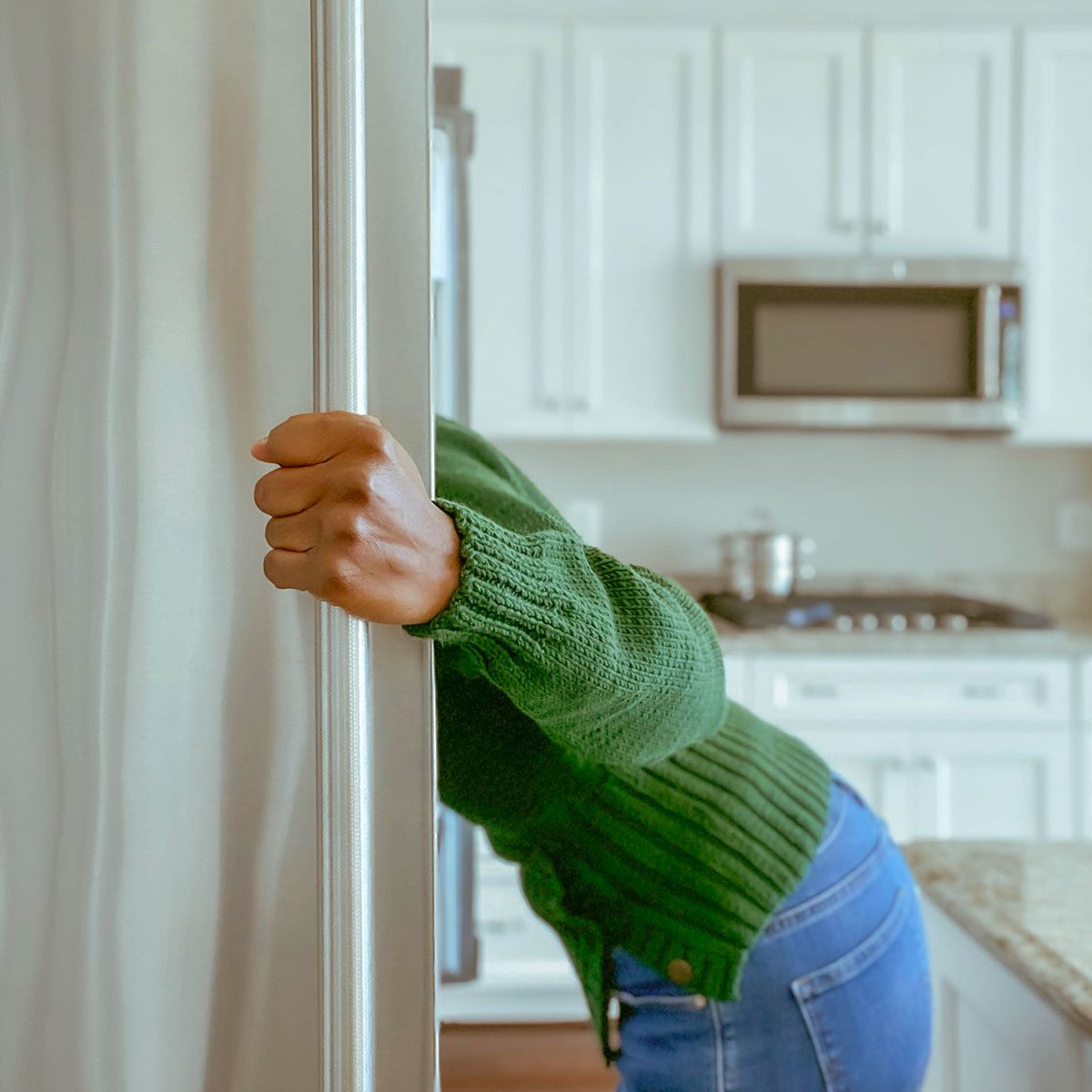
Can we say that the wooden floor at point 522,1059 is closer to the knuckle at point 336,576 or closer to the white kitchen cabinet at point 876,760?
the white kitchen cabinet at point 876,760

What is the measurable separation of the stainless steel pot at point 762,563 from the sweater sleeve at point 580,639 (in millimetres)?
1976

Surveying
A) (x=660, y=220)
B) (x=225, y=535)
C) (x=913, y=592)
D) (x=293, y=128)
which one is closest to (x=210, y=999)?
(x=225, y=535)

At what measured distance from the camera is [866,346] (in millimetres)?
2475

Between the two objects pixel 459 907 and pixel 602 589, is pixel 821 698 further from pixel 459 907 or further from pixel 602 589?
pixel 602 589

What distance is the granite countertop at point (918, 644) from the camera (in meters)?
2.29

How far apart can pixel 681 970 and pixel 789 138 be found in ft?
6.83

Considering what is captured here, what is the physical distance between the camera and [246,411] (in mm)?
478

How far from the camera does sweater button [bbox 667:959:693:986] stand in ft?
2.79

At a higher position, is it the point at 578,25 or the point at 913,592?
the point at 578,25

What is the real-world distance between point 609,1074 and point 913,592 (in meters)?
1.38

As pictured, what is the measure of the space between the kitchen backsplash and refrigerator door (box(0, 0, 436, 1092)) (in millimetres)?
2380

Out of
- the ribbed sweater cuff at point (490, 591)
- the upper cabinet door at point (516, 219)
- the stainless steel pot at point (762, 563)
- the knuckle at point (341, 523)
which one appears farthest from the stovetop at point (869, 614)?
the knuckle at point (341, 523)

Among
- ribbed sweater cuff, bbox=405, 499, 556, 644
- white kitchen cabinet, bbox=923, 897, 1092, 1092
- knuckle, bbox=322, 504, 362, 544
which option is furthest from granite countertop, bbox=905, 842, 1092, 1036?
knuckle, bbox=322, 504, 362, 544

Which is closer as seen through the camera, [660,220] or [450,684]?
[450,684]
